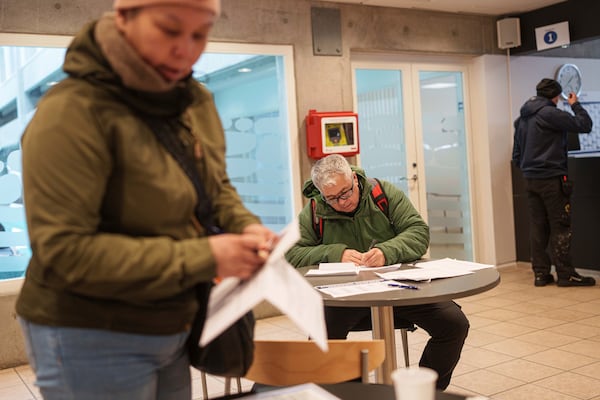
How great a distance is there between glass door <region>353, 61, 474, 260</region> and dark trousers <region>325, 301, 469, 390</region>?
11.7ft

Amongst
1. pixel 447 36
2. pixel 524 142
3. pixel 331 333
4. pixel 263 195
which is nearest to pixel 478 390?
pixel 331 333

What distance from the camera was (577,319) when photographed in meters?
4.91

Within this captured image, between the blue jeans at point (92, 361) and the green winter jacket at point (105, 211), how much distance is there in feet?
0.07

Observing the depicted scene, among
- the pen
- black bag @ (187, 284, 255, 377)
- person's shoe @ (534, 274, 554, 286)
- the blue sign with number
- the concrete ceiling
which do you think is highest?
the concrete ceiling

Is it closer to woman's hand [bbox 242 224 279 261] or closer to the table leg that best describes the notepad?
the table leg

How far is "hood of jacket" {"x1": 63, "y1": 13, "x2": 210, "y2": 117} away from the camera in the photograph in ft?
3.70

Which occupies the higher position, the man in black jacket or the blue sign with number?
the blue sign with number

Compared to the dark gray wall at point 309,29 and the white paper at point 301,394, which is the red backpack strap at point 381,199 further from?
the dark gray wall at point 309,29

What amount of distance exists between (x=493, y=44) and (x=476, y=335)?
3793 millimetres

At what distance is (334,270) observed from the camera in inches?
112

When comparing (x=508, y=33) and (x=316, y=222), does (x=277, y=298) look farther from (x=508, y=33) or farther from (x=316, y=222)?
(x=508, y=33)

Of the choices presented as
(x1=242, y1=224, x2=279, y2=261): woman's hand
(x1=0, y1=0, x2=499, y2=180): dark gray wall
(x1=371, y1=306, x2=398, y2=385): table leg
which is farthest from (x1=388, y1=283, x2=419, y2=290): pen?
(x1=0, y1=0, x2=499, y2=180): dark gray wall

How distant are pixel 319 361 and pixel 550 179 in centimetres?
499

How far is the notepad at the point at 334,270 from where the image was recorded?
9.25ft
